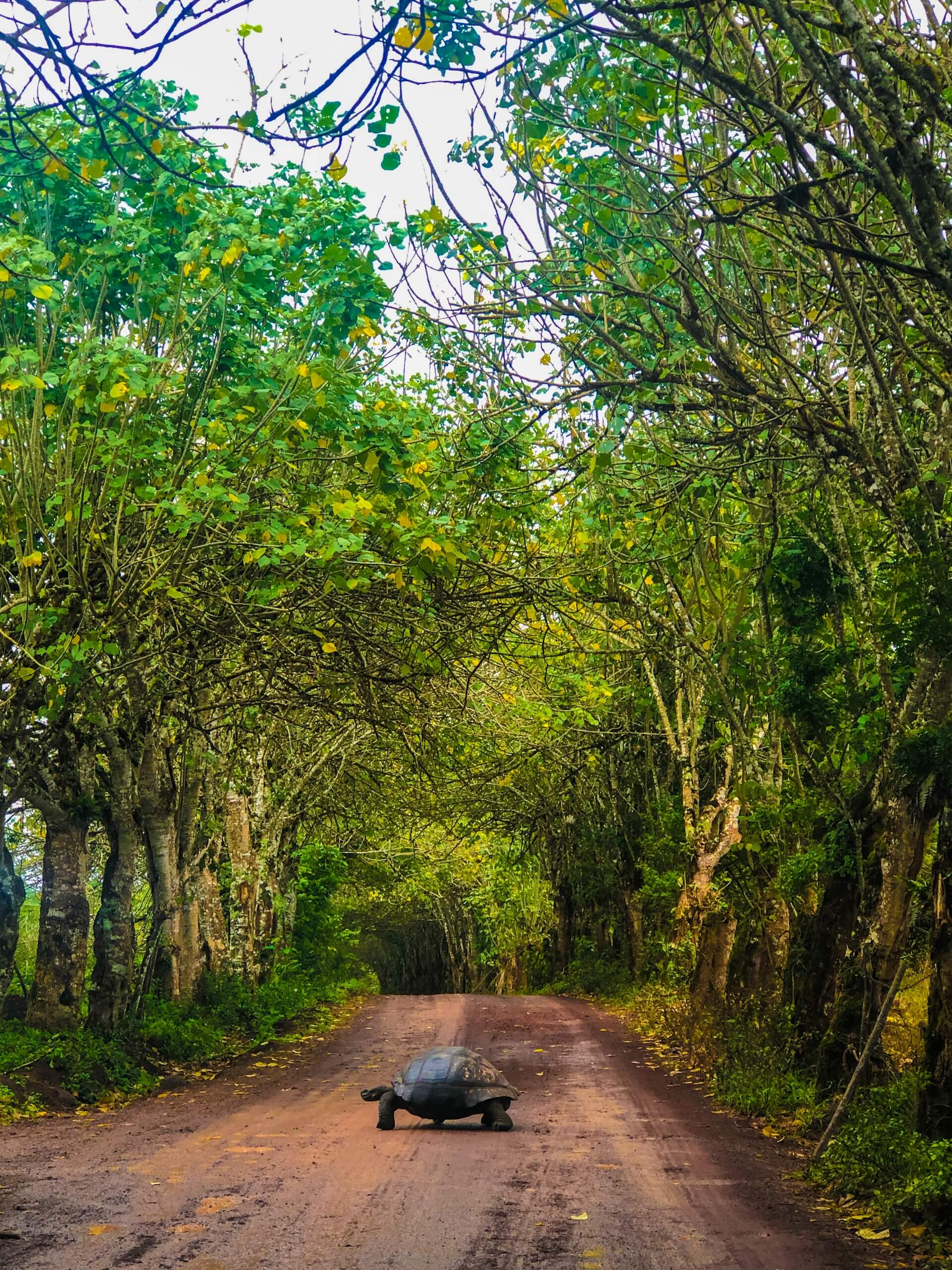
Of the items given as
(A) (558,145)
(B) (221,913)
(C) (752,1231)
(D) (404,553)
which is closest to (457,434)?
(D) (404,553)

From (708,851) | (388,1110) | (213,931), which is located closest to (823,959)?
(388,1110)

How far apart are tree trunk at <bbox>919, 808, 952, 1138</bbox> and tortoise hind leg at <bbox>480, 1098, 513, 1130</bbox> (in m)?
4.23

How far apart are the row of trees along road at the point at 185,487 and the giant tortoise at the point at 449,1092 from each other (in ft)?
12.8

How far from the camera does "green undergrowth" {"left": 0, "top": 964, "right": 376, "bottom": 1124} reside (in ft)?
39.5

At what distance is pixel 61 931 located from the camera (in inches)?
561

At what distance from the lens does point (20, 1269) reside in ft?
19.3

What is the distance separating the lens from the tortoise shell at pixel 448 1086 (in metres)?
10.4

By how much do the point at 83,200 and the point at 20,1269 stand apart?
7221mm

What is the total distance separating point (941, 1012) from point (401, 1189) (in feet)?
12.4

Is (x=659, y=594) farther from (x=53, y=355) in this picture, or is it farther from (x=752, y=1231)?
(x=752, y=1231)

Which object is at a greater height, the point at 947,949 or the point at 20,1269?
the point at 947,949

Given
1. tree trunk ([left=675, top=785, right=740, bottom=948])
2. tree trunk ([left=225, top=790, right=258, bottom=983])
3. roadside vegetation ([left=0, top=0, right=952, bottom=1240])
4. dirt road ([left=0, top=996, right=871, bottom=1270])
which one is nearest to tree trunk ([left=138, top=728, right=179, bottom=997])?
roadside vegetation ([left=0, top=0, right=952, bottom=1240])

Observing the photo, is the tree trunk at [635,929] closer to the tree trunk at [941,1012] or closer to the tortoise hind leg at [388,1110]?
the tortoise hind leg at [388,1110]

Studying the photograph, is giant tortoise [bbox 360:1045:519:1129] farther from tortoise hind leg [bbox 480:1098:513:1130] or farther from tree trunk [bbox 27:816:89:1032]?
tree trunk [bbox 27:816:89:1032]
